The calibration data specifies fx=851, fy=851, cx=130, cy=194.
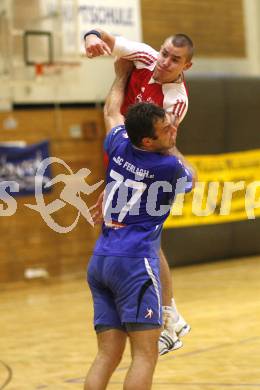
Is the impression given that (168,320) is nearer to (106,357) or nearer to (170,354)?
(106,357)

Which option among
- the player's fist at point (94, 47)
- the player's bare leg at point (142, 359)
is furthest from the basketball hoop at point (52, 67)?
the player's bare leg at point (142, 359)

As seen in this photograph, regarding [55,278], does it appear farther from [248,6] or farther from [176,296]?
[248,6]

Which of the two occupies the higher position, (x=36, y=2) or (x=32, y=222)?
(x=36, y=2)

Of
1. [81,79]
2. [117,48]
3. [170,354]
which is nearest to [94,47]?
[117,48]

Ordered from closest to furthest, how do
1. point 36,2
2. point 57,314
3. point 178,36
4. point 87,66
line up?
1. point 178,36
2. point 57,314
3. point 36,2
4. point 87,66

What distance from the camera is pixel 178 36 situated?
22.8 feet

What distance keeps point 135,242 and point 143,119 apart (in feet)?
2.91

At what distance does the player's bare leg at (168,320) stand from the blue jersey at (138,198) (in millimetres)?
1089

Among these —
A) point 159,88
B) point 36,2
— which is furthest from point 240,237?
point 159,88

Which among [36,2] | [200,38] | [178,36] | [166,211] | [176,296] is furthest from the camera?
Result: [200,38]

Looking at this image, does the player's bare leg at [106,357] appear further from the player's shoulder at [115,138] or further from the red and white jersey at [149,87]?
the red and white jersey at [149,87]

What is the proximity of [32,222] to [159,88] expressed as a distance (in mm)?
10138

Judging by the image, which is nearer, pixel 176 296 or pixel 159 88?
pixel 159 88

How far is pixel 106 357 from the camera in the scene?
6.23 meters
